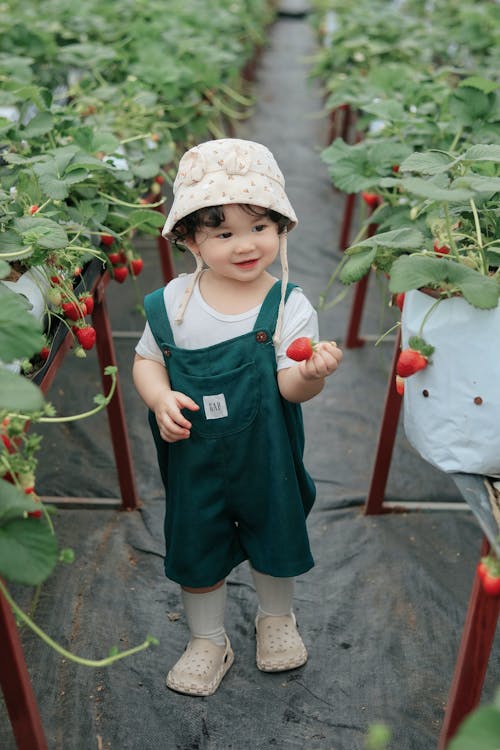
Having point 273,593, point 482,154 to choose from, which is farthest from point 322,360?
point 273,593

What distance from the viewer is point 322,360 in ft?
4.37

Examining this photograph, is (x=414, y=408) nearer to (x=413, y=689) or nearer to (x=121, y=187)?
(x=413, y=689)

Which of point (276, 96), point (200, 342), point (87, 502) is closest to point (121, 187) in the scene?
point (200, 342)

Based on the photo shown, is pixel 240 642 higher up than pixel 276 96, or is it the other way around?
pixel 240 642

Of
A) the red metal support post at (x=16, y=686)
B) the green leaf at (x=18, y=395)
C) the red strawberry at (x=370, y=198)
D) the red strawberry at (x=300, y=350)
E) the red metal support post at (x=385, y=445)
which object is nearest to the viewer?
the green leaf at (x=18, y=395)

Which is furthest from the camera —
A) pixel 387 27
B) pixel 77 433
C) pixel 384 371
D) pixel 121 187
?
pixel 387 27

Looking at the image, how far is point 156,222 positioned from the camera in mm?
1847

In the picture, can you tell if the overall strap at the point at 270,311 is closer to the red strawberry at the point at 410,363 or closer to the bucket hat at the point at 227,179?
the bucket hat at the point at 227,179

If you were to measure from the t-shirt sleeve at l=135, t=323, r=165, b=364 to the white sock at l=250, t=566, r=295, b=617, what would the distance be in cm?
48

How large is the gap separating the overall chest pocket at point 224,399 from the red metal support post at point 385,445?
0.57m

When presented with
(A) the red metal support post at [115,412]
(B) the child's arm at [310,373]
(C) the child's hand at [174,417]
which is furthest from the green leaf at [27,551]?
(A) the red metal support post at [115,412]

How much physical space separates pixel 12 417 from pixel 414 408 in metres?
0.61

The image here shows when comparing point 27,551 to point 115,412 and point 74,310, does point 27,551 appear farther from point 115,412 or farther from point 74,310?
point 115,412

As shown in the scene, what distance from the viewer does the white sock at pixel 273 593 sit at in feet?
5.62
